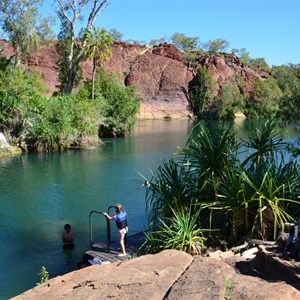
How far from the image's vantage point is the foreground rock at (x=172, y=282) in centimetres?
575

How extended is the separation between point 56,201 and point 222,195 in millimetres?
10875

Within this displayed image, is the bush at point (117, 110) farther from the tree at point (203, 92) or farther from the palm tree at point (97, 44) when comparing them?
the tree at point (203, 92)

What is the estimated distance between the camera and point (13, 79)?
3453 centimetres

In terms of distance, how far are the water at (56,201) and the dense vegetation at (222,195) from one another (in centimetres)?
352

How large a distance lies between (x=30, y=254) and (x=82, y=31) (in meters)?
37.9

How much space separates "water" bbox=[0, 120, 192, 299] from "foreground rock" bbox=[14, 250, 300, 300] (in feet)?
13.9

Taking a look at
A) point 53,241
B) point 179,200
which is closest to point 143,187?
point 53,241

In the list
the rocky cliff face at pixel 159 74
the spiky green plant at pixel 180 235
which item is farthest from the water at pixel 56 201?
the rocky cliff face at pixel 159 74

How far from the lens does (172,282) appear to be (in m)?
6.31

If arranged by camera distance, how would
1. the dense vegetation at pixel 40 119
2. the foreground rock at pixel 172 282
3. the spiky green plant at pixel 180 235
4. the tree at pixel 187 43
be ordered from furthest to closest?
the tree at pixel 187 43, the dense vegetation at pixel 40 119, the spiky green plant at pixel 180 235, the foreground rock at pixel 172 282

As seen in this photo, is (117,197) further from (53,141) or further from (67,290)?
(53,141)

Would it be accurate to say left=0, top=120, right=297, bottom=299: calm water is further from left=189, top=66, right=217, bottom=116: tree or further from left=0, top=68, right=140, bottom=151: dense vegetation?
left=189, top=66, right=217, bottom=116: tree

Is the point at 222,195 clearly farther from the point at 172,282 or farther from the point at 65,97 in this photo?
the point at 65,97

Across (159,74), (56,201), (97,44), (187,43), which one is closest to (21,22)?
(97,44)
